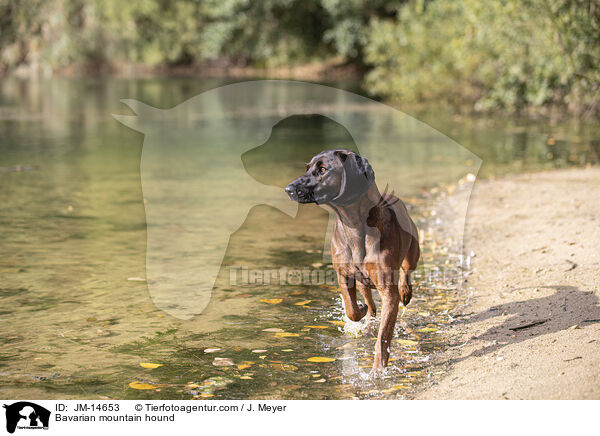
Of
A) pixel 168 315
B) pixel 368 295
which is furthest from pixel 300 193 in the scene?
pixel 168 315

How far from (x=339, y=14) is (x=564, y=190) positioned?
27.0m

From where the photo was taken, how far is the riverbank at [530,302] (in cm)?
509

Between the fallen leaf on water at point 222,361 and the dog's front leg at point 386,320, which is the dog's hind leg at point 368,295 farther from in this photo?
the fallen leaf on water at point 222,361

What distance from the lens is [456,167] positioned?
15148 mm

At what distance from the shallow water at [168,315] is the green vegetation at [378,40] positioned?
8.97ft

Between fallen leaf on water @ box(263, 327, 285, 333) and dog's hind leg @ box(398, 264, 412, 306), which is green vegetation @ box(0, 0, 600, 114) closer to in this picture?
dog's hind leg @ box(398, 264, 412, 306)

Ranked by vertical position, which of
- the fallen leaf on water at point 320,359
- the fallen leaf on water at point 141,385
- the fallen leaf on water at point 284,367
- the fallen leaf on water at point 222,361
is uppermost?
the fallen leaf on water at point 320,359

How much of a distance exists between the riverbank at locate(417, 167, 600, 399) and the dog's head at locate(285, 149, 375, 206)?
1.40 meters

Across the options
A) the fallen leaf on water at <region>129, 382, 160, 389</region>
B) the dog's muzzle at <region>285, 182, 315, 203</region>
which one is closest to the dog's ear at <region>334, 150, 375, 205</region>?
the dog's muzzle at <region>285, 182, 315, 203</region>

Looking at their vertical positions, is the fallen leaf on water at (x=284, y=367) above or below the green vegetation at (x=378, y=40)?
below

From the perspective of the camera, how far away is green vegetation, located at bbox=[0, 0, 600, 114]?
49.9 ft

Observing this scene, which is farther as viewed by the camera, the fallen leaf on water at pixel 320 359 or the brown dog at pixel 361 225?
the fallen leaf on water at pixel 320 359

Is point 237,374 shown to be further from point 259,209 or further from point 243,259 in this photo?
point 259,209
